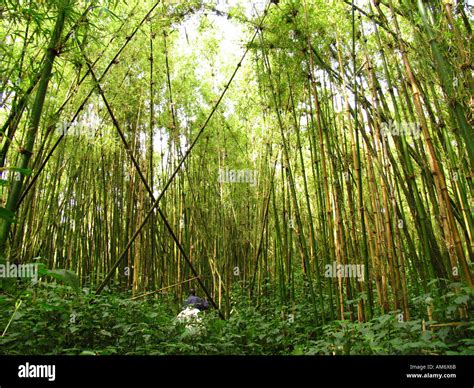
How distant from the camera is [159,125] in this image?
5.27 meters

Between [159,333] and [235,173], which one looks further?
[235,173]

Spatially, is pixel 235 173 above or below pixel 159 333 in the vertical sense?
above

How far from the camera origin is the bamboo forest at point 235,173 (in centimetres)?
201

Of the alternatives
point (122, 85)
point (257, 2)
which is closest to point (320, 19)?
point (257, 2)

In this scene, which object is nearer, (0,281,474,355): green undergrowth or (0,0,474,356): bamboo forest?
(0,281,474,355): green undergrowth

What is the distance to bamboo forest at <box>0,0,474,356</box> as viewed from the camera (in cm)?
201

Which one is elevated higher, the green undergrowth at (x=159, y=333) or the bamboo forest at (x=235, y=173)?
the bamboo forest at (x=235, y=173)

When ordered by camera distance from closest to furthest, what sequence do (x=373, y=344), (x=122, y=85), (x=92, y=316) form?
(x=373, y=344), (x=92, y=316), (x=122, y=85)

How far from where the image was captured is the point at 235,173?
6047 millimetres

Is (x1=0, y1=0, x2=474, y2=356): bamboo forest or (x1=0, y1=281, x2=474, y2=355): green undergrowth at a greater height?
(x1=0, y1=0, x2=474, y2=356): bamboo forest

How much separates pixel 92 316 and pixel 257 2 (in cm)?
329

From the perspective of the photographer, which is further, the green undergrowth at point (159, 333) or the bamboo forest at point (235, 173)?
the bamboo forest at point (235, 173)

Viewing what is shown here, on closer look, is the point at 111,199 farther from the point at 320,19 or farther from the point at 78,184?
the point at 320,19
